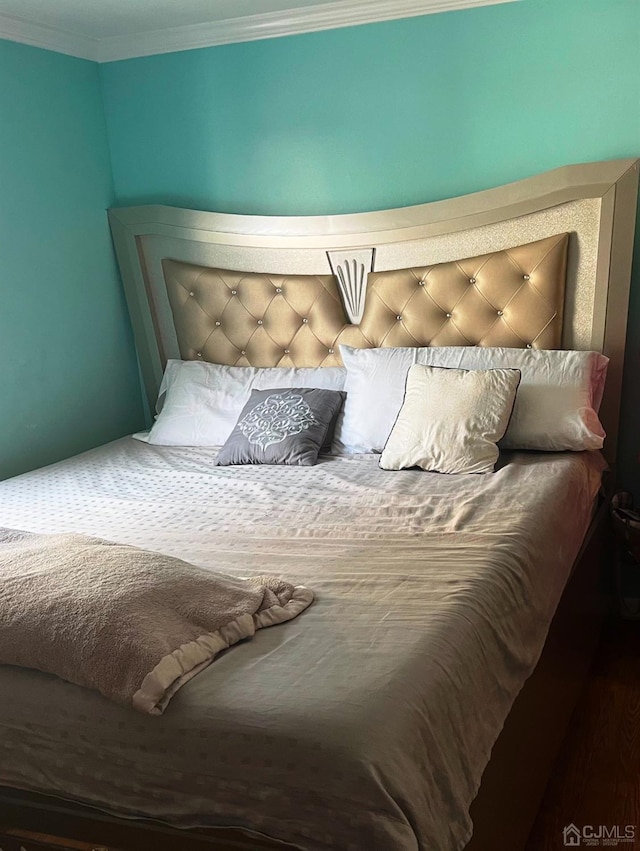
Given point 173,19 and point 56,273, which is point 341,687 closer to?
point 56,273

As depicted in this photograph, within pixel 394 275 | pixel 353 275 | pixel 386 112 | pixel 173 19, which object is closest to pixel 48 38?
pixel 173 19

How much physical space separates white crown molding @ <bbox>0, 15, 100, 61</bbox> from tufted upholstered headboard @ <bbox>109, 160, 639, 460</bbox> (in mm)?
644

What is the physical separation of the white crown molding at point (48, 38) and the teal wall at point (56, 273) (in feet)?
0.10

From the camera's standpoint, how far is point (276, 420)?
9.70 feet

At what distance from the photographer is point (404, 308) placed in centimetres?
311

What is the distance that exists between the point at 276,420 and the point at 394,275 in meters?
0.70

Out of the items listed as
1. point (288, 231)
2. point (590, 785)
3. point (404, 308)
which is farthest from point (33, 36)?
point (590, 785)

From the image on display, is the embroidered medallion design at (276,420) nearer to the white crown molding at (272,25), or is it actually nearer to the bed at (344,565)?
the bed at (344,565)

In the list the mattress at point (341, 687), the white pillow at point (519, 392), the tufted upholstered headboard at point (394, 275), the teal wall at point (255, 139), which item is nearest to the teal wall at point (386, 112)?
the teal wall at point (255, 139)

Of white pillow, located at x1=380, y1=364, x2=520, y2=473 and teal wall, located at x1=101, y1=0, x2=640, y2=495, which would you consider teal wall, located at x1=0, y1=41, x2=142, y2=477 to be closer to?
teal wall, located at x1=101, y1=0, x2=640, y2=495

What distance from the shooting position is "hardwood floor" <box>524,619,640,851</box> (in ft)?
6.82

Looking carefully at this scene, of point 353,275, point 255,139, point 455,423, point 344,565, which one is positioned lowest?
point 344,565

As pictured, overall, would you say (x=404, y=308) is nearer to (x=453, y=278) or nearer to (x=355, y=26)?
(x=453, y=278)

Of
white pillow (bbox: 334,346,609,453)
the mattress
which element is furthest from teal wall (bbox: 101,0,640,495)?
the mattress
